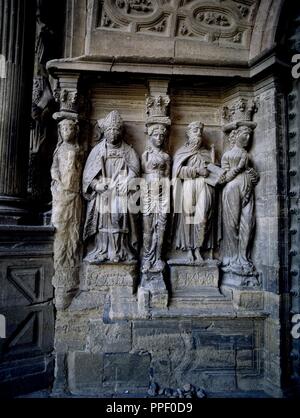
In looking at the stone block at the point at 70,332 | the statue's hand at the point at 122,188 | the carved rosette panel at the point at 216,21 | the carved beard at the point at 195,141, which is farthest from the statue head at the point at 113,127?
the stone block at the point at 70,332

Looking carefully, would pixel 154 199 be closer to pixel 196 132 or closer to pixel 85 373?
pixel 196 132

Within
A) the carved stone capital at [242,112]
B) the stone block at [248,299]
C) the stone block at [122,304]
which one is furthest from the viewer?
the carved stone capital at [242,112]

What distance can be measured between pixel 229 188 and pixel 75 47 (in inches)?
98.8

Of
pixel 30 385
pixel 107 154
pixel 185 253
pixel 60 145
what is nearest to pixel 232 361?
pixel 185 253

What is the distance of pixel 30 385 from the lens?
3330 mm

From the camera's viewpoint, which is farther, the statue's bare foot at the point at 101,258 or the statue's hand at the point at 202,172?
the statue's hand at the point at 202,172

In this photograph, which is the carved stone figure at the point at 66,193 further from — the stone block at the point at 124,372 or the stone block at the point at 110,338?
the stone block at the point at 124,372

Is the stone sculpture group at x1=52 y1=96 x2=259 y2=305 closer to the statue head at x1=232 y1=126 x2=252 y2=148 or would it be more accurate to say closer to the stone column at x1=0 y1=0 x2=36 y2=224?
the statue head at x1=232 y1=126 x2=252 y2=148

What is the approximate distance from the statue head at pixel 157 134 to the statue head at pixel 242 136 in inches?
35.3

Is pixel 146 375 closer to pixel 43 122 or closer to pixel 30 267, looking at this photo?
pixel 30 267

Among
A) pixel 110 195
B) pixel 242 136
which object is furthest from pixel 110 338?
pixel 242 136

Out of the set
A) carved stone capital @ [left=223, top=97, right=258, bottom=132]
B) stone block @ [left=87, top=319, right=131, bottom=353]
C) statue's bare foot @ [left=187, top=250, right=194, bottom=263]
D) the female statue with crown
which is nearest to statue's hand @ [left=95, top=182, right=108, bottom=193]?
statue's bare foot @ [left=187, top=250, right=194, bottom=263]

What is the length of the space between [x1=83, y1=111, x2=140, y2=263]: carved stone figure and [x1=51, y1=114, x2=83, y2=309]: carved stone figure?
0.16 m

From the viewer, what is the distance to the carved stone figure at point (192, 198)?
359 cm
